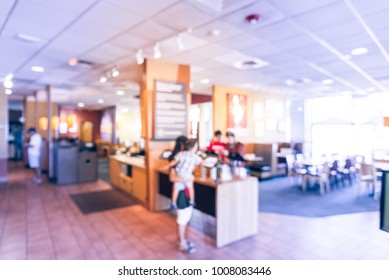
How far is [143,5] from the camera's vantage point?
2.44 meters

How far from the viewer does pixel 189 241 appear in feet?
10.1

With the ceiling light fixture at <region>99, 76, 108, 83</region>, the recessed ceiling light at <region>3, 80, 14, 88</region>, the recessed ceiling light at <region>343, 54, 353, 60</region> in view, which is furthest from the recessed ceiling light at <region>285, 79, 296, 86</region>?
the recessed ceiling light at <region>3, 80, 14, 88</region>

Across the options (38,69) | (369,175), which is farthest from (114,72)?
(369,175)

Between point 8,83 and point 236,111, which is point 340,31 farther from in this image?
point 8,83

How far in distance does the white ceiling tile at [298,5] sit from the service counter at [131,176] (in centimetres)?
318

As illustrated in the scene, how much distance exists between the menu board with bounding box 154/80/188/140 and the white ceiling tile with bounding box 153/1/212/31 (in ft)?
4.70

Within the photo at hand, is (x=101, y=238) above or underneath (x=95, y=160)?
underneath

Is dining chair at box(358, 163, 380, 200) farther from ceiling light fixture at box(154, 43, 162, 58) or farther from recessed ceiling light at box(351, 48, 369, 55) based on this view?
ceiling light fixture at box(154, 43, 162, 58)

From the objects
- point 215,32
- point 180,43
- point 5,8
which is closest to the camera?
point 5,8

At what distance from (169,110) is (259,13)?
7.31 feet

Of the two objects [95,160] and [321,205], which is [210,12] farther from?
[95,160]

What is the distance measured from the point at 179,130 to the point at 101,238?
2.19 metres

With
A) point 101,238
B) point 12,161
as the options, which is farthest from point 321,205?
point 12,161

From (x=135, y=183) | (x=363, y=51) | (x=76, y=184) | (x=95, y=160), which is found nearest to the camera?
(x=363, y=51)
